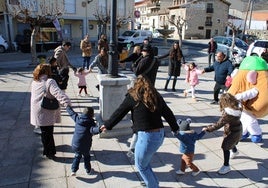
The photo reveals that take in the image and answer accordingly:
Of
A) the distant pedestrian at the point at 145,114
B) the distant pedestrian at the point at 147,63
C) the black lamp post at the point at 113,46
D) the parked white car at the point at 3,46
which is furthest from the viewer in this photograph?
the parked white car at the point at 3,46

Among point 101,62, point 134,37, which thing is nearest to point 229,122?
point 101,62

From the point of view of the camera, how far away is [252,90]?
4918mm

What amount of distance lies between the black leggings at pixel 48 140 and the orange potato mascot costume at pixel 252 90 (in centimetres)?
336

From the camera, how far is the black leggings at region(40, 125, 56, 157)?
457 centimetres

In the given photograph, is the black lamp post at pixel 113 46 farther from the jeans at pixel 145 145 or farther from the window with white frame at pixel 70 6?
the window with white frame at pixel 70 6

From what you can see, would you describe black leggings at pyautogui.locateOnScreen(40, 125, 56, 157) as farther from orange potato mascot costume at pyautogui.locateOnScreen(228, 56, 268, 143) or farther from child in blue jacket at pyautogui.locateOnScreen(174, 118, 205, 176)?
orange potato mascot costume at pyautogui.locateOnScreen(228, 56, 268, 143)

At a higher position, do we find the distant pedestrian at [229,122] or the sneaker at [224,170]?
the distant pedestrian at [229,122]

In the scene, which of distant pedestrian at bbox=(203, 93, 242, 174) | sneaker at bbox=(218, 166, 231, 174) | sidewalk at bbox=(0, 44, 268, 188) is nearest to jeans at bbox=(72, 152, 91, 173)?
sidewalk at bbox=(0, 44, 268, 188)

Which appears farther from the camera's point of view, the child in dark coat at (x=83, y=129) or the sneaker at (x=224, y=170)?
the sneaker at (x=224, y=170)

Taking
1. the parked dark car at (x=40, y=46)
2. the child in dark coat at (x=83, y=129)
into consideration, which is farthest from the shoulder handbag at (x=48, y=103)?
the parked dark car at (x=40, y=46)

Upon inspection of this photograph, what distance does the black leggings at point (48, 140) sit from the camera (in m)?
4.57

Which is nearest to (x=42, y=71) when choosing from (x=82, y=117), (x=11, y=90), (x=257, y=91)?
(x=82, y=117)

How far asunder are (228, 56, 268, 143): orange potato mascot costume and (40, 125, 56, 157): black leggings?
3.36 meters

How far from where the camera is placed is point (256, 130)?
5203 millimetres
